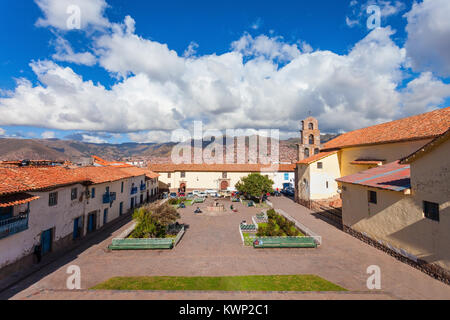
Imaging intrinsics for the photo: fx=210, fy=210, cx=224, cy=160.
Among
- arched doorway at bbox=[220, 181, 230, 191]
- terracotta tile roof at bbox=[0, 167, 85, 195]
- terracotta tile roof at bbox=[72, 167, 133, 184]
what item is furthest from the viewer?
arched doorway at bbox=[220, 181, 230, 191]

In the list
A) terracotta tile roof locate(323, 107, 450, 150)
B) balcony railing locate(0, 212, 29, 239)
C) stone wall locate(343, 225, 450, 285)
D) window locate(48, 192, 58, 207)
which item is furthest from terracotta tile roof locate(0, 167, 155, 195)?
terracotta tile roof locate(323, 107, 450, 150)

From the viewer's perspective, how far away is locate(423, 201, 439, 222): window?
33.0 feet

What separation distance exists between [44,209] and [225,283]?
11.4 meters

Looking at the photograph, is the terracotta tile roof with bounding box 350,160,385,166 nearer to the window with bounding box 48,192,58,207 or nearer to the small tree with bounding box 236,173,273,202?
the small tree with bounding box 236,173,273,202

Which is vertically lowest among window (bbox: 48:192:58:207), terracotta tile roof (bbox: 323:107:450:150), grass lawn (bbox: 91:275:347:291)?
grass lawn (bbox: 91:275:347:291)

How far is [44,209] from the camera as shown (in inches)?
490

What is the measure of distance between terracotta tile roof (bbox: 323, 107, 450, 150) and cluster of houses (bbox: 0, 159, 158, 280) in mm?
26565

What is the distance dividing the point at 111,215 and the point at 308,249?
18.7 meters

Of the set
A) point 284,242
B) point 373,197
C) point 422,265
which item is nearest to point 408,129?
point 373,197

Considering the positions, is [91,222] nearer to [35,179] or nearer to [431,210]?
[35,179]

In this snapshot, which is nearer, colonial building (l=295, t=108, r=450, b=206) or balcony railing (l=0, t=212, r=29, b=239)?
balcony railing (l=0, t=212, r=29, b=239)

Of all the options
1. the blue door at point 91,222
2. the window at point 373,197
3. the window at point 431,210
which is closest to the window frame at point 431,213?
the window at point 431,210

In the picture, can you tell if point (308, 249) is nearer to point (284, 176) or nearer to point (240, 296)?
point (240, 296)
